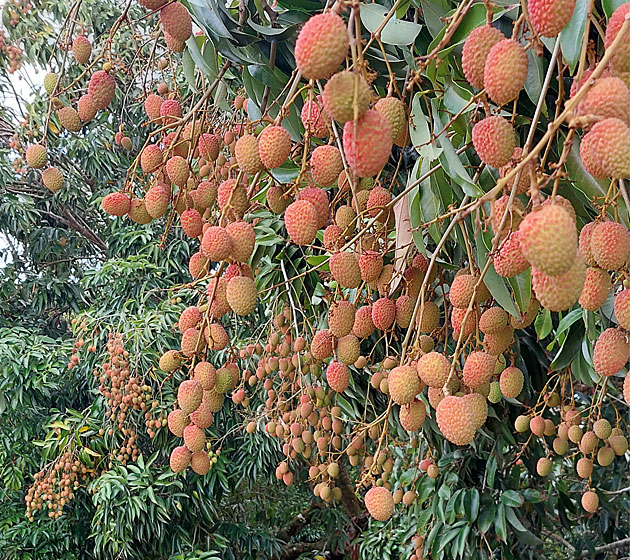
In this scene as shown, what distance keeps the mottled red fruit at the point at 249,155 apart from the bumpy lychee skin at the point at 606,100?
287 millimetres

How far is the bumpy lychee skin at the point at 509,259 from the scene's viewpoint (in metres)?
0.46

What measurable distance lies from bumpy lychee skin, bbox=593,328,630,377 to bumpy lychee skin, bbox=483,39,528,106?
28cm

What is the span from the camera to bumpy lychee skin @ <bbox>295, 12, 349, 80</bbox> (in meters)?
0.36

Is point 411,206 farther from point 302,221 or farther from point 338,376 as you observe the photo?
point 338,376

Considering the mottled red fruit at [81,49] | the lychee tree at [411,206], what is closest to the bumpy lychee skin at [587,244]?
the lychee tree at [411,206]

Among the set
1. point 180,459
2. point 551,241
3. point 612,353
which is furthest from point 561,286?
point 180,459

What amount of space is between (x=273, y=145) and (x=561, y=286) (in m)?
0.25

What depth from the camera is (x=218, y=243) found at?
557 millimetres

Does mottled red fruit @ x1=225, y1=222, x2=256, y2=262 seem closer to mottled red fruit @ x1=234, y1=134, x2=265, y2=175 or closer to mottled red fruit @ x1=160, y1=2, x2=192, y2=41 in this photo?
mottled red fruit @ x1=234, y1=134, x2=265, y2=175

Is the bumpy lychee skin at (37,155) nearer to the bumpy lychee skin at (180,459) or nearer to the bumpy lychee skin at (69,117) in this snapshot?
the bumpy lychee skin at (69,117)

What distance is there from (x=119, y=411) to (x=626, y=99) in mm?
2248

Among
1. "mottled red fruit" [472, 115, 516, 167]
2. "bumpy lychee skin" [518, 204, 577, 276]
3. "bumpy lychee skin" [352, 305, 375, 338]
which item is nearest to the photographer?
"bumpy lychee skin" [518, 204, 577, 276]

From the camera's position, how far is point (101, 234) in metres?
3.55

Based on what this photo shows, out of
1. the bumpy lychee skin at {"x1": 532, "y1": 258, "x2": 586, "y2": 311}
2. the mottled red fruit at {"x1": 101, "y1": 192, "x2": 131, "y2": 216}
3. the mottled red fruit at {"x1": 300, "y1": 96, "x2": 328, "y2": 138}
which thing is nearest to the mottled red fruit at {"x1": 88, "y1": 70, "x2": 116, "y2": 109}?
the mottled red fruit at {"x1": 101, "y1": 192, "x2": 131, "y2": 216}
